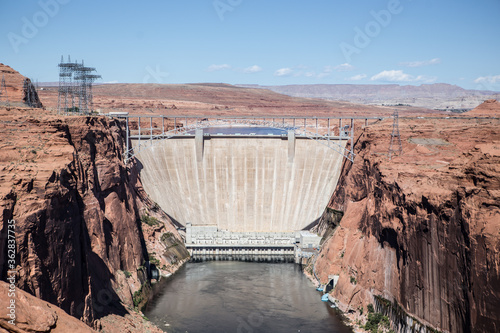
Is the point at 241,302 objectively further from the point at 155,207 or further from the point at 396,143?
the point at 396,143

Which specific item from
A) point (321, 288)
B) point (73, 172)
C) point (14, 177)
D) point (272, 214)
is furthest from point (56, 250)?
point (272, 214)

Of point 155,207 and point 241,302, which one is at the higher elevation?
point 155,207

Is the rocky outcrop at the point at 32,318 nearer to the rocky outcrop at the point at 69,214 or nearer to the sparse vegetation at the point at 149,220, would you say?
the rocky outcrop at the point at 69,214

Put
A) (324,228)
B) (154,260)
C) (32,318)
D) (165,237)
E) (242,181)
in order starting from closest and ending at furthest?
1. (32,318)
2. (154,260)
3. (165,237)
4. (324,228)
5. (242,181)

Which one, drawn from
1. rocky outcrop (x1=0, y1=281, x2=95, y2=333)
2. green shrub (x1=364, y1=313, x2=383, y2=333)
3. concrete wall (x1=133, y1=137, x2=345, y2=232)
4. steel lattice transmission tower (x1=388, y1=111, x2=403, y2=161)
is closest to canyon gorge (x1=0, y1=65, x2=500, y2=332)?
rocky outcrop (x1=0, y1=281, x2=95, y2=333)

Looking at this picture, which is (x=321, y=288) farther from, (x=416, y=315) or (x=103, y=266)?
(x=103, y=266)

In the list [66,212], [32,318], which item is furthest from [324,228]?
[32,318]

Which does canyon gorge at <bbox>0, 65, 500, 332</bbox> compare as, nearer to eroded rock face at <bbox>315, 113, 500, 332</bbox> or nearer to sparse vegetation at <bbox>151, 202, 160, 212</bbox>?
eroded rock face at <bbox>315, 113, 500, 332</bbox>
